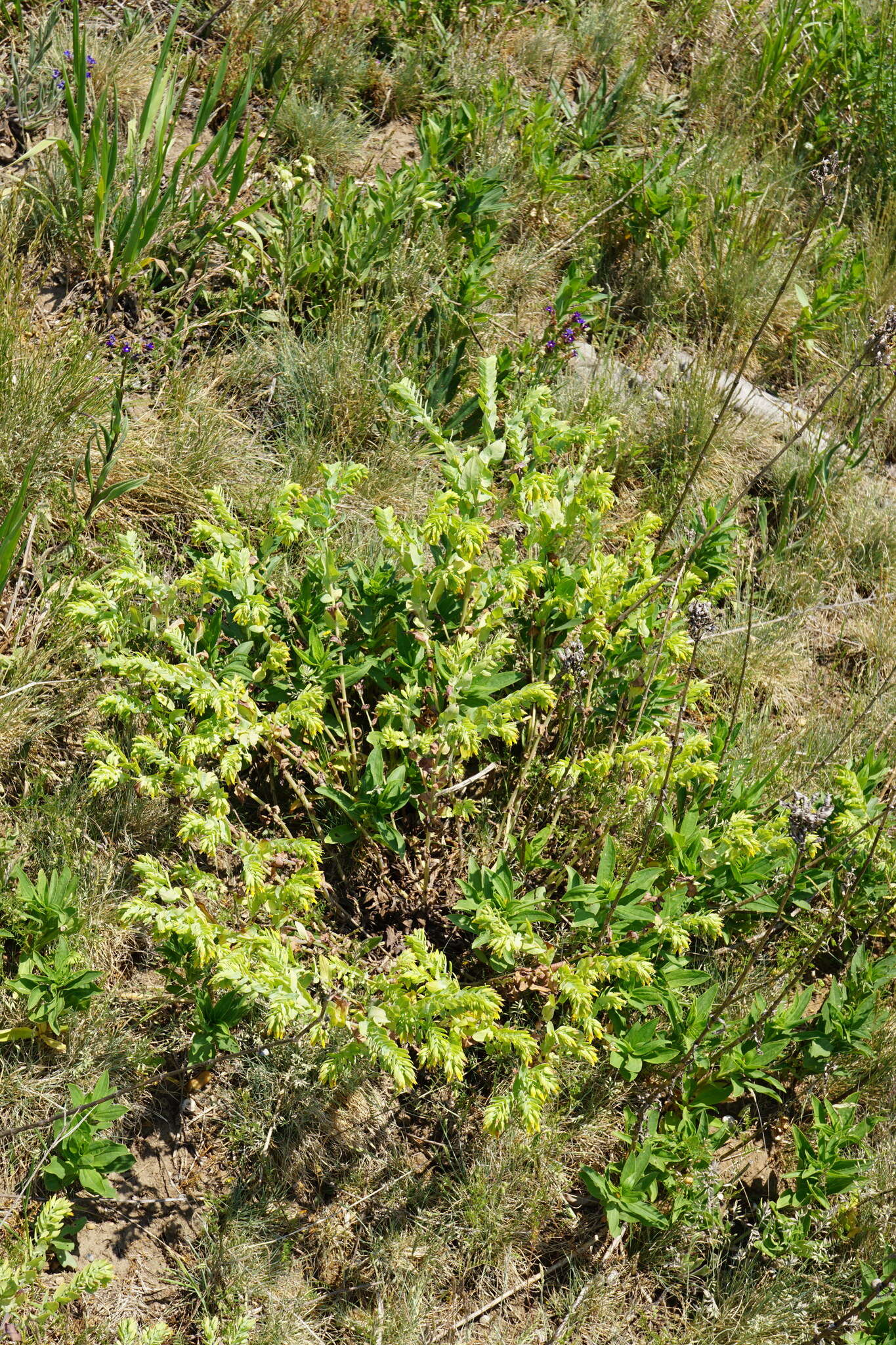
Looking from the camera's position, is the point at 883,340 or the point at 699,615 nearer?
the point at 699,615

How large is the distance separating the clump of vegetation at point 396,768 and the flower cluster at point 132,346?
1 centimetres

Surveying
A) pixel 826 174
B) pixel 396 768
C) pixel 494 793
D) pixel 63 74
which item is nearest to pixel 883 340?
pixel 826 174

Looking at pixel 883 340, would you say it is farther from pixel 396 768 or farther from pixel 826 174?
pixel 396 768

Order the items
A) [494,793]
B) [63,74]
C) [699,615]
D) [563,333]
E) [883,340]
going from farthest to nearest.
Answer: [563,333]
[63,74]
[883,340]
[494,793]
[699,615]

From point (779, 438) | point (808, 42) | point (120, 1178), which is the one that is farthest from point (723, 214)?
point (120, 1178)

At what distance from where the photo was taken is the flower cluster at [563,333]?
389 centimetres

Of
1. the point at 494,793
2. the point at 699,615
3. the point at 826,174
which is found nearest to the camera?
the point at 699,615

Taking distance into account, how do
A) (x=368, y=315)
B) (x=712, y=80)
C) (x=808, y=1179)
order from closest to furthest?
(x=808, y=1179) → (x=368, y=315) → (x=712, y=80)

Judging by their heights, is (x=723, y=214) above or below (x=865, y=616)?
above

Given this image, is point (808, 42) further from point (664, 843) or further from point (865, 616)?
point (664, 843)

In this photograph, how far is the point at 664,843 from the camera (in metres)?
2.99

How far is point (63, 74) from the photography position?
3.80m

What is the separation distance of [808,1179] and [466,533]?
174cm

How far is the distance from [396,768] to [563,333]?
6.53 feet
